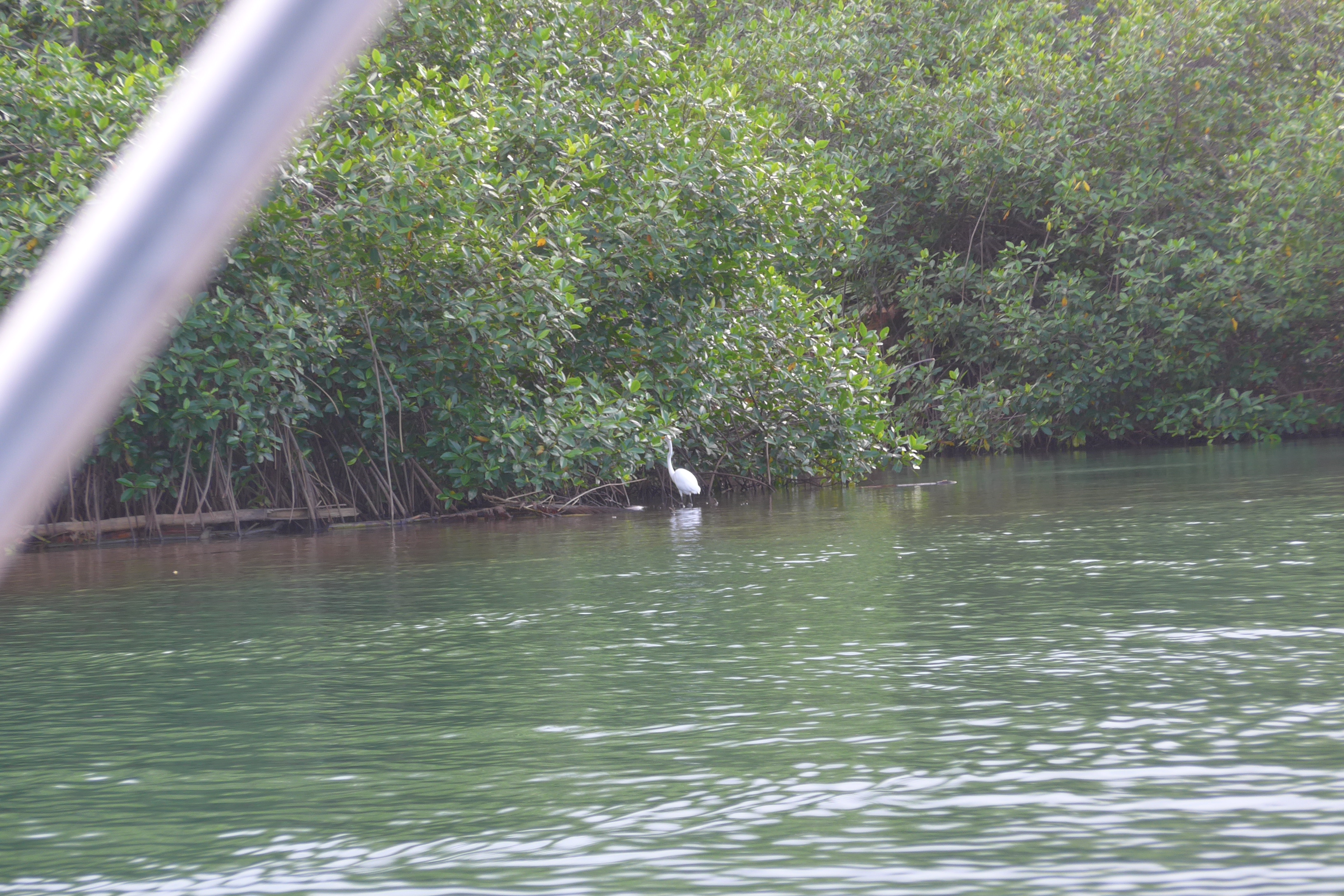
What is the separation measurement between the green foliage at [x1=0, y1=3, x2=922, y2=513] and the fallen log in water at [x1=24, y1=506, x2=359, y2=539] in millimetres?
233

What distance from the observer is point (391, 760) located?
3646 mm

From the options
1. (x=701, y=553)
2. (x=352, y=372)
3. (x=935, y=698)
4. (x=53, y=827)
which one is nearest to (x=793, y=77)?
(x=352, y=372)

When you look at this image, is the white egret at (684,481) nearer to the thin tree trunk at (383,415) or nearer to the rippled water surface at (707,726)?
the thin tree trunk at (383,415)

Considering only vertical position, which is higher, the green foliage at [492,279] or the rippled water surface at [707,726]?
the green foliage at [492,279]

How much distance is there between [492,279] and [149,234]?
11.1 m

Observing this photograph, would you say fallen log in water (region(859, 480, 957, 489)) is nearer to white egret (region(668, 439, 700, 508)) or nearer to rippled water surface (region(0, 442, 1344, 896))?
white egret (region(668, 439, 700, 508))

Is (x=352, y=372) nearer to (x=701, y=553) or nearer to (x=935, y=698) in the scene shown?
(x=701, y=553)

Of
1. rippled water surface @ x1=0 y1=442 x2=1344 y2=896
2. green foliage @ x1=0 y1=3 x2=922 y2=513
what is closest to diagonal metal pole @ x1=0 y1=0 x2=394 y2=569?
rippled water surface @ x1=0 y1=442 x2=1344 y2=896

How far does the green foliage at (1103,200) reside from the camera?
733 inches

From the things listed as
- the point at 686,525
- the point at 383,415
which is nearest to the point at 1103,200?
the point at 686,525

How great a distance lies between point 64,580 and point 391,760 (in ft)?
17.1

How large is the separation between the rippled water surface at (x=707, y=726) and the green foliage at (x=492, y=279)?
3318mm

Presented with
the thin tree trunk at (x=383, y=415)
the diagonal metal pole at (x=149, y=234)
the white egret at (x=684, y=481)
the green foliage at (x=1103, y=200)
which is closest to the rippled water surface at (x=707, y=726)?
the diagonal metal pole at (x=149, y=234)

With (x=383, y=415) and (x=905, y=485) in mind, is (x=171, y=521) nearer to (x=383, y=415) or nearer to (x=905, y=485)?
(x=383, y=415)
